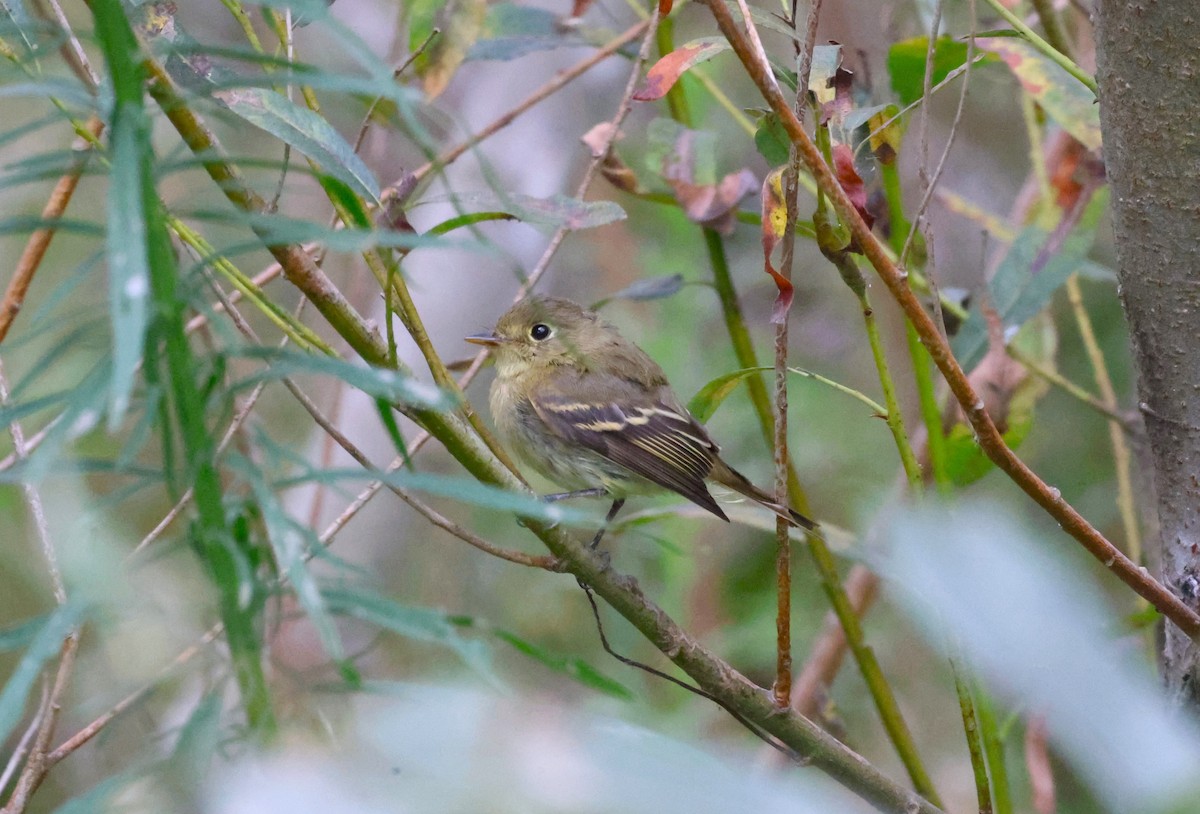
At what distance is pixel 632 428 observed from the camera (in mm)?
2822

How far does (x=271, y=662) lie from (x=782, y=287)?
0.87m

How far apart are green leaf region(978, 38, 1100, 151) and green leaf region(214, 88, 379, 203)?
1103 mm

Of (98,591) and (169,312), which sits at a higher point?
(169,312)

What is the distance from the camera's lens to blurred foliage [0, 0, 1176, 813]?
510 millimetres

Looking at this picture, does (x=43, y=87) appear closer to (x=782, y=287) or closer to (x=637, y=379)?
(x=782, y=287)

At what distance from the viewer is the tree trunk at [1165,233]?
140 cm

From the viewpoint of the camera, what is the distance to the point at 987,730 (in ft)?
5.51

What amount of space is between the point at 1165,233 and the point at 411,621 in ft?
4.11

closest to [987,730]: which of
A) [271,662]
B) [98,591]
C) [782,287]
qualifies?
[782,287]

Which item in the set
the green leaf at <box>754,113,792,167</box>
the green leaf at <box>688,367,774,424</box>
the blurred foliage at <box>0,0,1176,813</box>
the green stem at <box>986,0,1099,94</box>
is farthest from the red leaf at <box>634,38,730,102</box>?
the green leaf at <box>688,367,774,424</box>

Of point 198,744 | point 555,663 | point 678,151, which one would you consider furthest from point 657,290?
point 198,744

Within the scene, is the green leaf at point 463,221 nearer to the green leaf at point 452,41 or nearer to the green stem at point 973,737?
the green leaf at point 452,41

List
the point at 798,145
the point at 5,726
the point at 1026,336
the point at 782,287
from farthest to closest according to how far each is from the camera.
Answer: the point at 1026,336 → the point at 782,287 → the point at 798,145 → the point at 5,726

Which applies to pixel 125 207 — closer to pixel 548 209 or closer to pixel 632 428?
pixel 548 209
